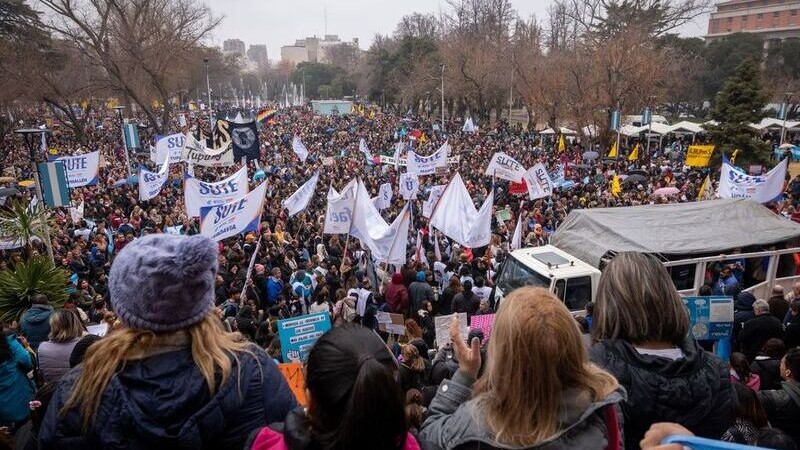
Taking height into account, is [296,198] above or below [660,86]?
below

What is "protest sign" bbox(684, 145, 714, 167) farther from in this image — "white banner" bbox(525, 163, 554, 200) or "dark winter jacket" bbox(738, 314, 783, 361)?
"dark winter jacket" bbox(738, 314, 783, 361)

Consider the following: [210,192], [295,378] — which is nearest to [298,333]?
[295,378]

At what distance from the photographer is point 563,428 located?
5.21 feet

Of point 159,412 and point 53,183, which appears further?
point 53,183

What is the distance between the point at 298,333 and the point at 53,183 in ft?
25.9

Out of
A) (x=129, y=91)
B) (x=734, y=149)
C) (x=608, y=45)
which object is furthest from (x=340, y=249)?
(x=129, y=91)

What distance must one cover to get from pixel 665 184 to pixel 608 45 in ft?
53.2

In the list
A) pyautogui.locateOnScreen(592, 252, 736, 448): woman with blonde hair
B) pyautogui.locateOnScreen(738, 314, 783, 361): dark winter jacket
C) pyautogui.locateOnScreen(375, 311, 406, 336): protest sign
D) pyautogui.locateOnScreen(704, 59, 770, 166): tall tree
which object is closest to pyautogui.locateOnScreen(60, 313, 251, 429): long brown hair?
pyautogui.locateOnScreen(592, 252, 736, 448): woman with blonde hair

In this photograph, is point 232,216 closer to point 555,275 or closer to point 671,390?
point 555,275

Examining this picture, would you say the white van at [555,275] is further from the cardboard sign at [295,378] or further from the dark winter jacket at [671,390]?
the dark winter jacket at [671,390]

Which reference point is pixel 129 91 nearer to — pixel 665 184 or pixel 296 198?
pixel 296 198

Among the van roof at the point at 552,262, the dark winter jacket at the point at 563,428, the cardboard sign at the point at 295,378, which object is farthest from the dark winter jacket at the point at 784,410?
the van roof at the point at 552,262

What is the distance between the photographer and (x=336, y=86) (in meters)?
104

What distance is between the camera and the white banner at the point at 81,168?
632 inches
